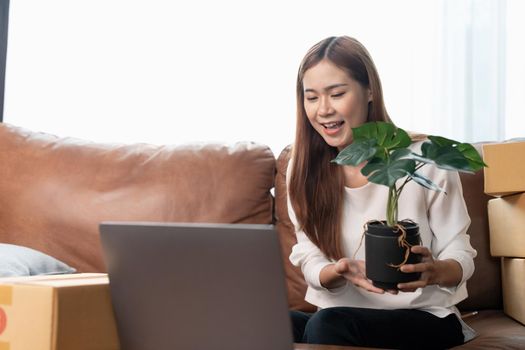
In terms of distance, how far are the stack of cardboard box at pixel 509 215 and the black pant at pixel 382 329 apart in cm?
29

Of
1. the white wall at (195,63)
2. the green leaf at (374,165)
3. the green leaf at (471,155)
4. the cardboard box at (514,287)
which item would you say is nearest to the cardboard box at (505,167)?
the cardboard box at (514,287)

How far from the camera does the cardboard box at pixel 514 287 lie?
188 centimetres

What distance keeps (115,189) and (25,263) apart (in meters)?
0.44

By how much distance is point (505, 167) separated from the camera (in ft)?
5.86

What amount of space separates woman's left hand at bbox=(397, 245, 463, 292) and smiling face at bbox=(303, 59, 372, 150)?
1.36ft

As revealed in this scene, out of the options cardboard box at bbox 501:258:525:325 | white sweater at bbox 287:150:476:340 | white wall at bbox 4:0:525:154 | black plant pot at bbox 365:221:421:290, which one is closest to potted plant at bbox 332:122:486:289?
black plant pot at bbox 365:221:421:290

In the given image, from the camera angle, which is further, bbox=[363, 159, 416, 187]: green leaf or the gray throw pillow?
the gray throw pillow

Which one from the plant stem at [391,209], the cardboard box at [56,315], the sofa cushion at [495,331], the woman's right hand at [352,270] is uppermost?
the plant stem at [391,209]

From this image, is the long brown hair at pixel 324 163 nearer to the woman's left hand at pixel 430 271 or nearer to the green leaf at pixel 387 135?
the woman's left hand at pixel 430 271

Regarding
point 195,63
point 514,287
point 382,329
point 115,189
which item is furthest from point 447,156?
point 195,63

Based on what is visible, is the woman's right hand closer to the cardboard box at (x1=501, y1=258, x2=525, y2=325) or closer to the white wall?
the cardboard box at (x1=501, y1=258, x2=525, y2=325)

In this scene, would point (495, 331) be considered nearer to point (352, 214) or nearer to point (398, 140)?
point (352, 214)

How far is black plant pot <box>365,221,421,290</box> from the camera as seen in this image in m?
1.31

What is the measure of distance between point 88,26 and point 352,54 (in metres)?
1.53
